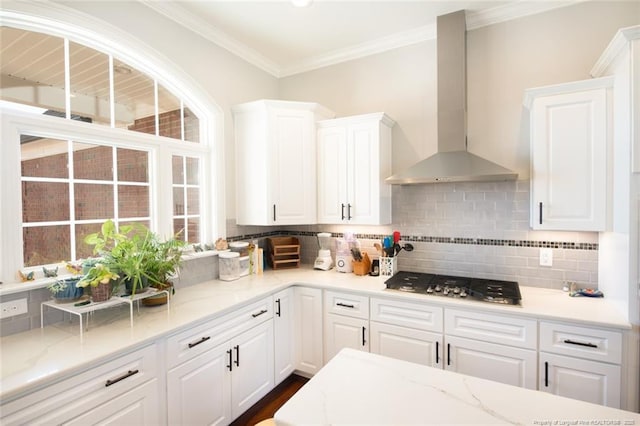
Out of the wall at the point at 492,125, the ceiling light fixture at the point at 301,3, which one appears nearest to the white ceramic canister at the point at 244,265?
the wall at the point at 492,125

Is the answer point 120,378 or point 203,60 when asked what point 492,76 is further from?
point 120,378

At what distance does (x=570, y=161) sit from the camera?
2066mm

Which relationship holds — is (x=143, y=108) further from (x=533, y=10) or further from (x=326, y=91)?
(x=533, y=10)

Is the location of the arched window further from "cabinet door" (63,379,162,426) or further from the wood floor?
the wood floor

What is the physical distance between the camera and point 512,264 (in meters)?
2.54

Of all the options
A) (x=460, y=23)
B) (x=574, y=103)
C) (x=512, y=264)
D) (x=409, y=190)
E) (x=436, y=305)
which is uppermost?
(x=460, y=23)

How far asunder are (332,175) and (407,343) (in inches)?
61.1

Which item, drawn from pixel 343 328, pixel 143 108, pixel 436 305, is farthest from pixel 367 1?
pixel 343 328

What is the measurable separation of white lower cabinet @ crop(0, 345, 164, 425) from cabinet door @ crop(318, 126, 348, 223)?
71.3 inches

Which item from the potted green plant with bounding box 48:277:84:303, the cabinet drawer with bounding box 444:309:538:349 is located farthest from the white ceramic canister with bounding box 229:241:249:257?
the cabinet drawer with bounding box 444:309:538:349

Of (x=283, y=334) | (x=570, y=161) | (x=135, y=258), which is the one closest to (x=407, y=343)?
(x=283, y=334)

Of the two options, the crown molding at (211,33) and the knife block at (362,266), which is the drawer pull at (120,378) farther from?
the crown molding at (211,33)

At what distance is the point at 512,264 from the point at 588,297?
1.64 ft

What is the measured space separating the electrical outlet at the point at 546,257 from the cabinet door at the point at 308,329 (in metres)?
1.73
